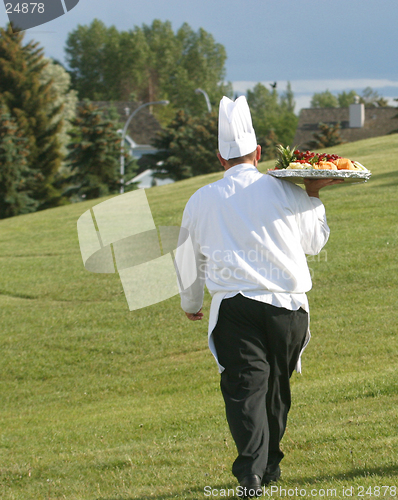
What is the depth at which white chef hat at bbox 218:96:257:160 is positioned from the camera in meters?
3.62

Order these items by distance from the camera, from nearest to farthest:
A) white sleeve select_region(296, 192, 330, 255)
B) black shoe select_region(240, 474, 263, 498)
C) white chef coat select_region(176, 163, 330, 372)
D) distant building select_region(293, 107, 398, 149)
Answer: black shoe select_region(240, 474, 263, 498) < white chef coat select_region(176, 163, 330, 372) < white sleeve select_region(296, 192, 330, 255) < distant building select_region(293, 107, 398, 149)

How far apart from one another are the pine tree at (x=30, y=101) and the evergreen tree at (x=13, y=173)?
3612 mm

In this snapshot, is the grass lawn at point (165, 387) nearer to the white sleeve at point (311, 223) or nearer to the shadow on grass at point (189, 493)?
the shadow on grass at point (189, 493)

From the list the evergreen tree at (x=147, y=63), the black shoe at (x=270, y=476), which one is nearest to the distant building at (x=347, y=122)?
the evergreen tree at (x=147, y=63)

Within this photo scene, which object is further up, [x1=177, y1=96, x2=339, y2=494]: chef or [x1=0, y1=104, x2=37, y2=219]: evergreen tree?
[x1=177, y1=96, x2=339, y2=494]: chef

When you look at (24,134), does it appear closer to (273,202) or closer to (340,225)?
(340,225)

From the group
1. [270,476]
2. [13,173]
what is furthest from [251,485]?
[13,173]

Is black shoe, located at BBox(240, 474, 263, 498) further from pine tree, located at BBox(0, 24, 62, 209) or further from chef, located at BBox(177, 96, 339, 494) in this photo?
pine tree, located at BBox(0, 24, 62, 209)

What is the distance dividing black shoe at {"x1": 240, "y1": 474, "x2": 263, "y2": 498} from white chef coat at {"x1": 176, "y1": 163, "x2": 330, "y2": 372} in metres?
0.60

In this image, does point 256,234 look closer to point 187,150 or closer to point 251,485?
point 251,485

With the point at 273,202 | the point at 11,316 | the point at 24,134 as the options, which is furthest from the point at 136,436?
the point at 24,134

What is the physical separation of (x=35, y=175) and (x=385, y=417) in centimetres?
3997

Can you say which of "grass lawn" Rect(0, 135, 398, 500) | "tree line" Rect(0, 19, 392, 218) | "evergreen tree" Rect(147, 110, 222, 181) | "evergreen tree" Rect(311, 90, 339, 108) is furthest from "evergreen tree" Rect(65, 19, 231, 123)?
"grass lawn" Rect(0, 135, 398, 500)

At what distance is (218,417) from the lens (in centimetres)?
592
